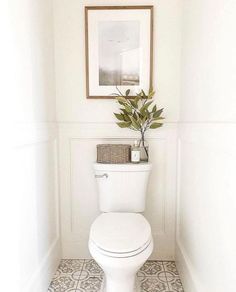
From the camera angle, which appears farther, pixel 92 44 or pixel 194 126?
pixel 92 44

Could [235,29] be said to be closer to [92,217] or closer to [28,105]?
[28,105]

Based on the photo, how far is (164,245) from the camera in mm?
1992

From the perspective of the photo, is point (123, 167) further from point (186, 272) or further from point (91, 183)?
point (186, 272)

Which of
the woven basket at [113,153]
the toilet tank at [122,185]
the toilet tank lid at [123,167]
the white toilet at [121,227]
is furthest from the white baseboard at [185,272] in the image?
the woven basket at [113,153]

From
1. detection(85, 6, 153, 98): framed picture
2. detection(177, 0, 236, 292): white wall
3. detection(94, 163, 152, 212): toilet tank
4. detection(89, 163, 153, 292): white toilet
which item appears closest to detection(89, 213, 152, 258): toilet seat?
detection(89, 163, 153, 292): white toilet

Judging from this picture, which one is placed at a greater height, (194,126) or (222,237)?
(194,126)

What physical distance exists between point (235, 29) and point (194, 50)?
22.5 inches

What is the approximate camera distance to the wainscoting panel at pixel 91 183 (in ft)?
6.30

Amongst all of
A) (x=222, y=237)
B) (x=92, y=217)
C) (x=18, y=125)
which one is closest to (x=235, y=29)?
(x=222, y=237)

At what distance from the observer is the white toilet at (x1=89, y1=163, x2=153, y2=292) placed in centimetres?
127

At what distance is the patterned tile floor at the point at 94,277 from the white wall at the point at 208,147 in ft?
0.36

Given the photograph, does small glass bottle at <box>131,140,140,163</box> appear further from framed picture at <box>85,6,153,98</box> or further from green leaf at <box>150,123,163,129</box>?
framed picture at <box>85,6,153,98</box>

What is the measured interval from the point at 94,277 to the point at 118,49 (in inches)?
60.1

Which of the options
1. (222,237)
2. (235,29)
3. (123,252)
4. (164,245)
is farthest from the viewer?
(164,245)
